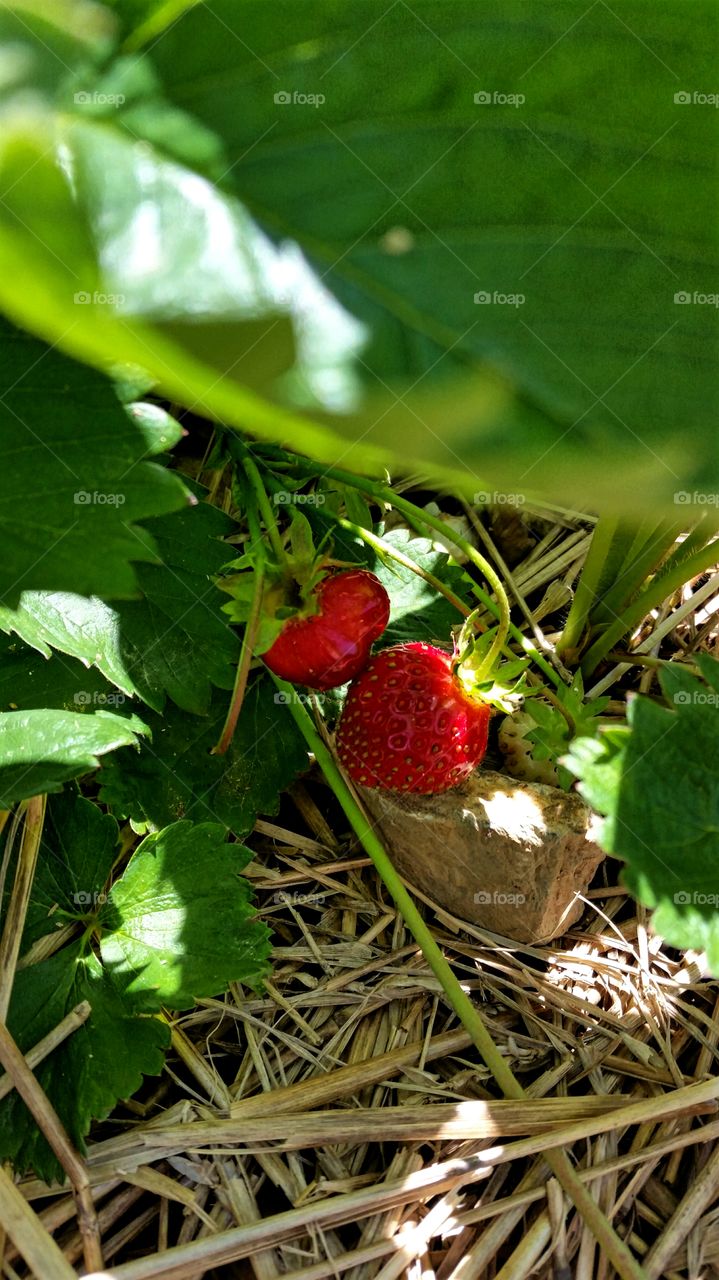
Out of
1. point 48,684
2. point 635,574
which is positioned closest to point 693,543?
point 635,574

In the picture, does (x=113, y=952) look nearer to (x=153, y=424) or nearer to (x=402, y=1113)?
(x=402, y=1113)

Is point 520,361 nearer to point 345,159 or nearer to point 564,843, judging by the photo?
point 345,159

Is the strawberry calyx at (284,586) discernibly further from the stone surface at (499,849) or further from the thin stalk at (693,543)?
the thin stalk at (693,543)

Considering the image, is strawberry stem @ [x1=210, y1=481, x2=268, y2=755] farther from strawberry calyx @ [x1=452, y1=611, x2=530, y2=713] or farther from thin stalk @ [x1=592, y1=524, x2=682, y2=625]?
thin stalk @ [x1=592, y1=524, x2=682, y2=625]

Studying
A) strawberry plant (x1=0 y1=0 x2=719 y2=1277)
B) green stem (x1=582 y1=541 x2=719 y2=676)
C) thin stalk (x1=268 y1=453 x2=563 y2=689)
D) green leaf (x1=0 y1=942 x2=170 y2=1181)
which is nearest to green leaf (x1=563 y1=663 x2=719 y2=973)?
strawberry plant (x1=0 y1=0 x2=719 y2=1277)

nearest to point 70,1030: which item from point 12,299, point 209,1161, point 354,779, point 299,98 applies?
point 209,1161

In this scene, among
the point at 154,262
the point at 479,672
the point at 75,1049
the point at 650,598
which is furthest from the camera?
the point at 650,598
